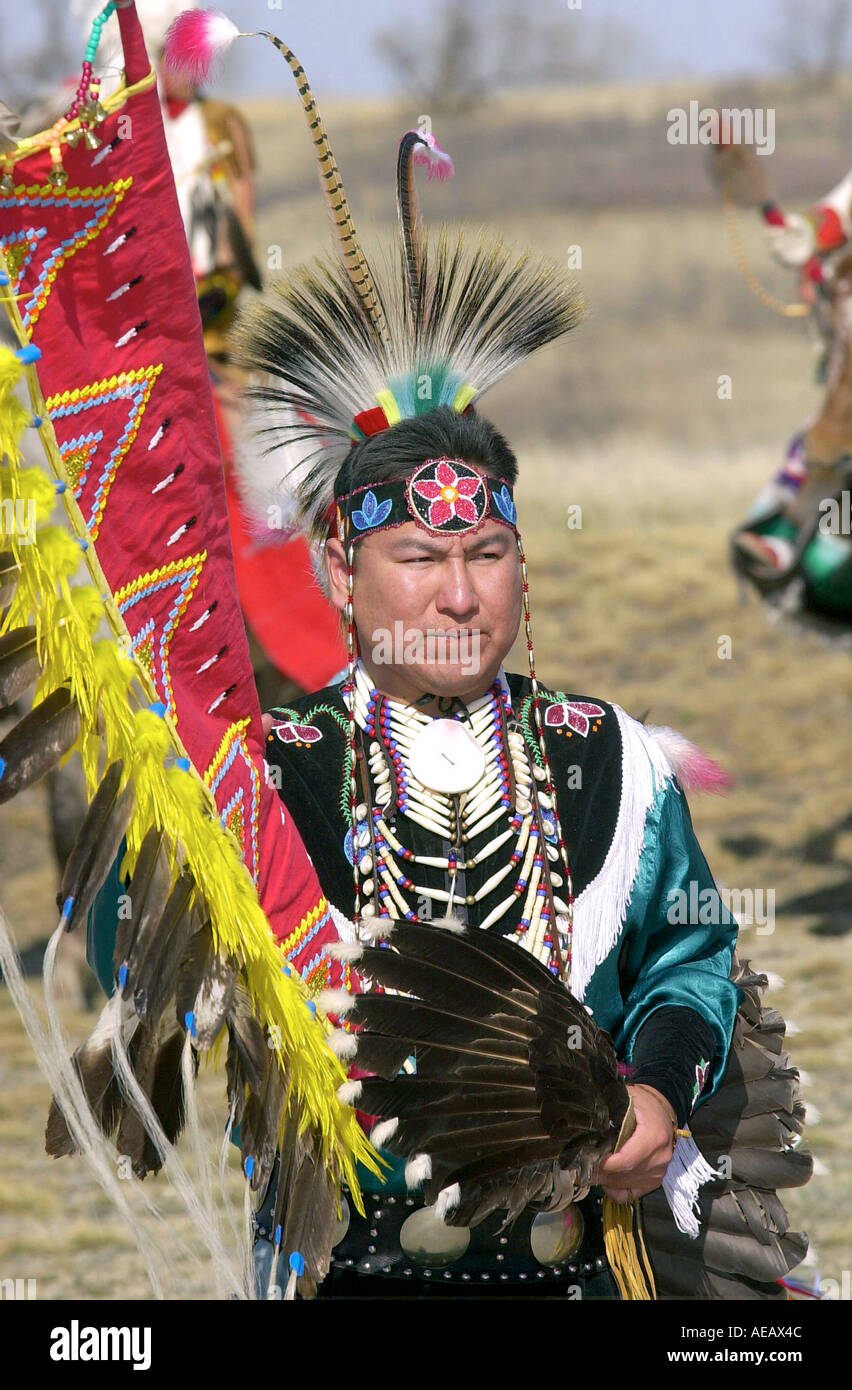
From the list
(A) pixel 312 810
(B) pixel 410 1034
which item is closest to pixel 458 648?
(A) pixel 312 810

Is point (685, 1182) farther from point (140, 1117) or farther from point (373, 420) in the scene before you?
point (373, 420)

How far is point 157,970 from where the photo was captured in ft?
5.53

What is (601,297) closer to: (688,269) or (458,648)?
(688,269)

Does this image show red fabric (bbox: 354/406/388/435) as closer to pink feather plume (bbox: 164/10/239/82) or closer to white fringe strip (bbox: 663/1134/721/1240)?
pink feather plume (bbox: 164/10/239/82)

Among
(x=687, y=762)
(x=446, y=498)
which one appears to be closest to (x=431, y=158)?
(x=446, y=498)

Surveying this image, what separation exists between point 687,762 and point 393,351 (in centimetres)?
65

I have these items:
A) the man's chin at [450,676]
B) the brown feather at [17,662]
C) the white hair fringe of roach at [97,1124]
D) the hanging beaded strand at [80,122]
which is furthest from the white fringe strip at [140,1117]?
the hanging beaded strand at [80,122]

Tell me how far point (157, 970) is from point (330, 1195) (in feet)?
1.03

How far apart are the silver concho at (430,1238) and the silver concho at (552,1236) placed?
3.2 inches

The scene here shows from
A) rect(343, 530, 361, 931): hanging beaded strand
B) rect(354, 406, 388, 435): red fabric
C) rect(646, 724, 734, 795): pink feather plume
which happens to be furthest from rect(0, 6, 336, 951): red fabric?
rect(646, 724, 734, 795): pink feather plume

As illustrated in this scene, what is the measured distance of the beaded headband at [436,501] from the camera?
6.46 feet

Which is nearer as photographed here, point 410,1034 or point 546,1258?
point 410,1034

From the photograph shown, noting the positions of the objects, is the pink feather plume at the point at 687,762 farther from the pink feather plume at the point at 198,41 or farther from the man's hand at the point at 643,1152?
the pink feather plume at the point at 198,41

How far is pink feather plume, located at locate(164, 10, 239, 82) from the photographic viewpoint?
76.7 inches
